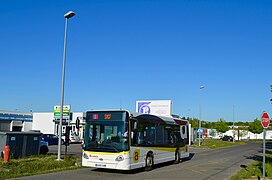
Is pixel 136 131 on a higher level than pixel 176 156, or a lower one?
higher

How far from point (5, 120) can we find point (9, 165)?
43.1m

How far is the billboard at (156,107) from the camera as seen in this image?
1580 inches

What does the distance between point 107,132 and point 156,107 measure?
1053 inches

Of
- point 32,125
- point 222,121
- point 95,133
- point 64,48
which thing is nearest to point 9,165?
point 95,133

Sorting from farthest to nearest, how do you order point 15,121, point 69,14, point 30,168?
point 15,121, point 69,14, point 30,168

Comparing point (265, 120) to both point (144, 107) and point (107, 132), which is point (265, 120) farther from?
point (144, 107)

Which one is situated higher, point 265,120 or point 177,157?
point 265,120

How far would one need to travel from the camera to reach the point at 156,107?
40938 millimetres

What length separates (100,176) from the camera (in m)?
14.0

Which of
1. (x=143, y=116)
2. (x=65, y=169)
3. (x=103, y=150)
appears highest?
(x=143, y=116)

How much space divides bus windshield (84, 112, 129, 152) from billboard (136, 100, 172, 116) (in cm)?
2534

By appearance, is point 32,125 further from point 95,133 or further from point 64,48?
point 95,133

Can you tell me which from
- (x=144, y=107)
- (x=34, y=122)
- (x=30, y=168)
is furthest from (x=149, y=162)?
(x=34, y=122)

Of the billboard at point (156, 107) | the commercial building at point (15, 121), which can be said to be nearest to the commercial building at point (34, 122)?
the commercial building at point (15, 121)
